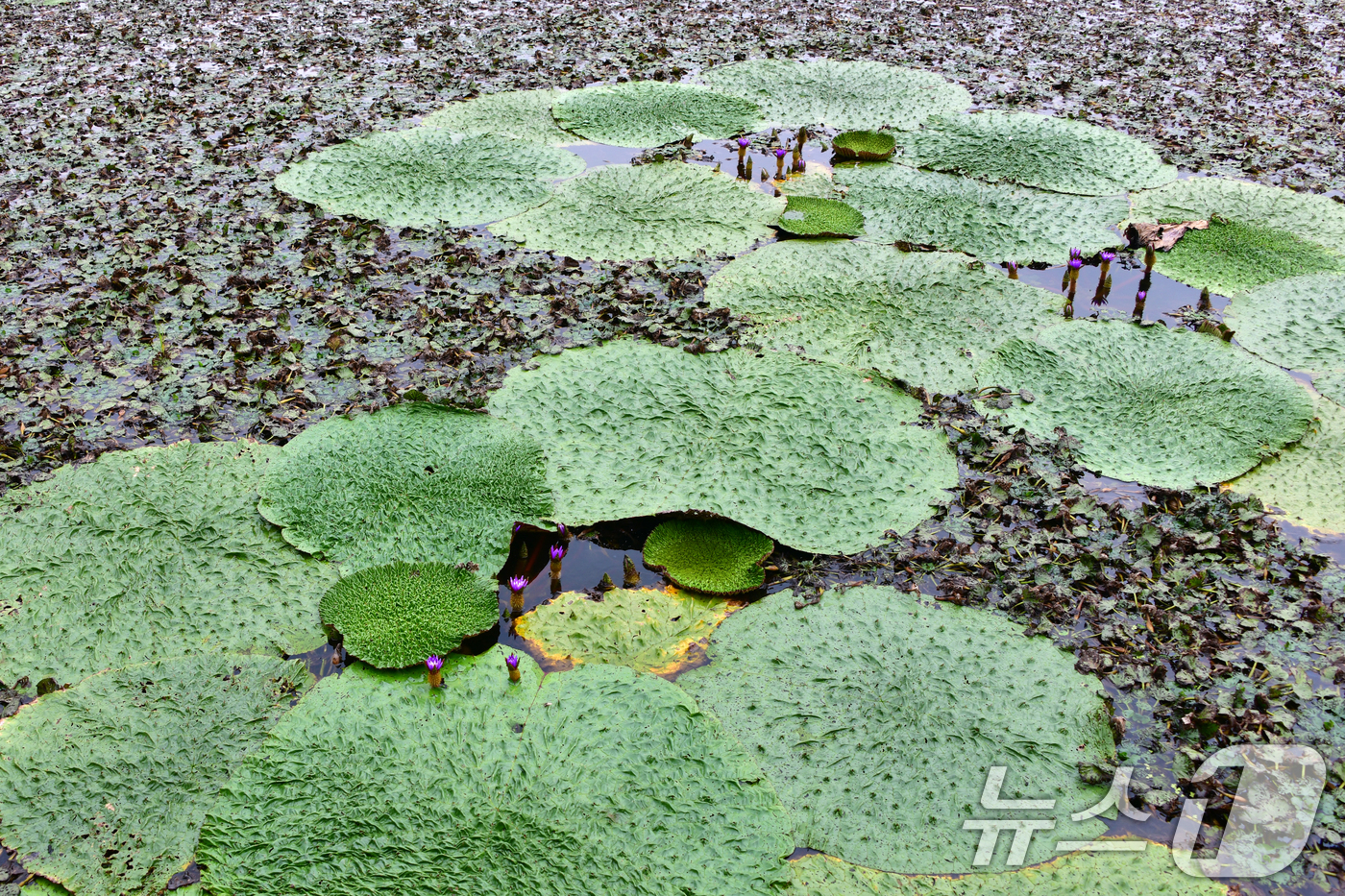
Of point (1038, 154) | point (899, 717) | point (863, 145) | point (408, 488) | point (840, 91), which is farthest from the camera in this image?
point (840, 91)

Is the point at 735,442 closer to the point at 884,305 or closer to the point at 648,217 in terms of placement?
the point at 884,305

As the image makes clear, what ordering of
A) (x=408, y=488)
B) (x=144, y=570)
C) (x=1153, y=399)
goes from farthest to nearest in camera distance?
(x=1153, y=399) → (x=408, y=488) → (x=144, y=570)

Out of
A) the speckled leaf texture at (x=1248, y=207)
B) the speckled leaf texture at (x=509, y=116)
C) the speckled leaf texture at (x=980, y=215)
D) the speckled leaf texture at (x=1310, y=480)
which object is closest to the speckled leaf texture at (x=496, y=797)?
the speckled leaf texture at (x=1310, y=480)

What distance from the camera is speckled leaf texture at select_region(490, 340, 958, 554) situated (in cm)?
375

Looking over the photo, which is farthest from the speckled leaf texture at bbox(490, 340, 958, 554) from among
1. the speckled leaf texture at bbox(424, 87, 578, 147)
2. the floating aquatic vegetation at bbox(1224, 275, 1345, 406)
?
the speckled leaf texture at bbox(424, 87, 578, 147)

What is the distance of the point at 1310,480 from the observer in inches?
154

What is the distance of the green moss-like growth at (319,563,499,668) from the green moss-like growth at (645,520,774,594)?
0.67m

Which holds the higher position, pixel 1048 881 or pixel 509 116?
pixel 509 116

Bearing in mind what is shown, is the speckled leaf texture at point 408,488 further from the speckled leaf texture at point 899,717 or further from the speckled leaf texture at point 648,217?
the speckled leaf texture at point 648,217

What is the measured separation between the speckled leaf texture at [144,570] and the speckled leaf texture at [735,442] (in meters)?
1.11

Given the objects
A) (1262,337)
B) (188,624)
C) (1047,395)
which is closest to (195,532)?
Result: (188,624)

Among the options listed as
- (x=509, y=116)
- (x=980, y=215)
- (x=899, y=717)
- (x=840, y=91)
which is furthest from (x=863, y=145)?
(x=899, y=717)

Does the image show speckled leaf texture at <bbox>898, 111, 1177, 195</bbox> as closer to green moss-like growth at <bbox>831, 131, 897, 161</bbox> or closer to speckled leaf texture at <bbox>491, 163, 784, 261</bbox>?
green moss-like growth at <bbox>831, 131, 897, 161</bbox>

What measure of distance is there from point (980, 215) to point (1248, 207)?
1.75 meters
